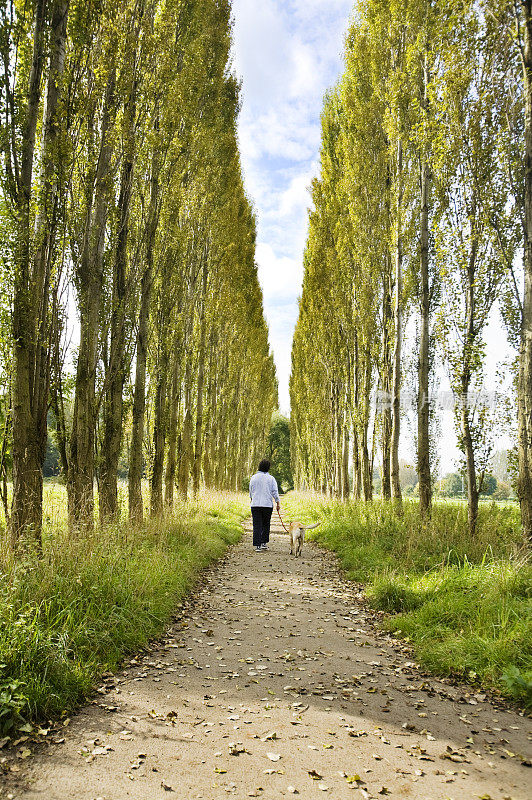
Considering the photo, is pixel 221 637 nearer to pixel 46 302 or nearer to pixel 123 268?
pixel 46 302

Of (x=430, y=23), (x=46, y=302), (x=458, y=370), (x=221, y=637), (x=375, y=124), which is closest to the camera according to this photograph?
(x=221, y=637)

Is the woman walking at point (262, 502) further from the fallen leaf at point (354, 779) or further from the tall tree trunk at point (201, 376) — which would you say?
the fallen leaf at point (354, 779)

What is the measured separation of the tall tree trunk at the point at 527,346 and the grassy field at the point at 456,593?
0.65m

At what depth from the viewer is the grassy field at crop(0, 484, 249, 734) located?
12.0 ft

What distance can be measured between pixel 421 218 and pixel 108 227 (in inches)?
261

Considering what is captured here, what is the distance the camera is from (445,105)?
9562mm

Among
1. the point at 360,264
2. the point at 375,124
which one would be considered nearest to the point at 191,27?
the point at 375,124

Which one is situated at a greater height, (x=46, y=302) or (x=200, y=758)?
(x=46, y=302)

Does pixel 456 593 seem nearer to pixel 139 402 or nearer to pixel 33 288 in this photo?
pixel 33 288

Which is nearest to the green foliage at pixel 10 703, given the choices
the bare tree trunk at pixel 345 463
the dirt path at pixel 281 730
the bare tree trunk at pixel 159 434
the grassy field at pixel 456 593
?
the dirt path at pixel 281 730

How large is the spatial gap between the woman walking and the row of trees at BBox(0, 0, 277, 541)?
215 centimetres

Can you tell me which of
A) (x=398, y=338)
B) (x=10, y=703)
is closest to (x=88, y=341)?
(x=10, y=703)

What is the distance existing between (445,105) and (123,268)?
668cm

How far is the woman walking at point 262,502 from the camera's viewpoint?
39.0 ft
